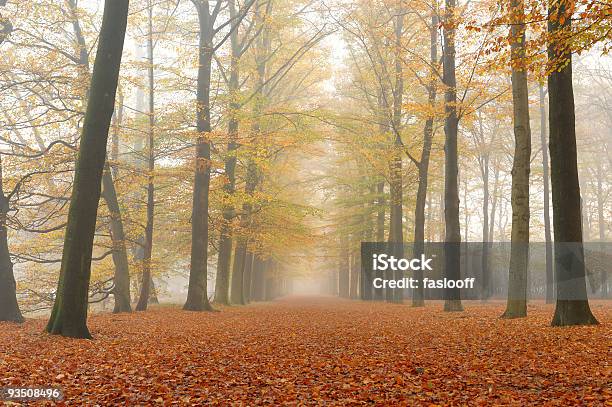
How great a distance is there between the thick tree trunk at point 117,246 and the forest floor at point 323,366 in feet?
21.0

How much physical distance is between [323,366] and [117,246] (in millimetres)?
12134

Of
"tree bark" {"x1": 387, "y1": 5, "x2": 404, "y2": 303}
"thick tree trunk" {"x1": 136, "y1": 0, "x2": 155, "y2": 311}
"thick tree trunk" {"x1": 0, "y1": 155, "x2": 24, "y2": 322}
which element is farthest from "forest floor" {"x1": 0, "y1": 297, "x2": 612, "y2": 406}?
"tree bark" {"x1": 387, "y1": 5, "x2": 404, "y2": 303}

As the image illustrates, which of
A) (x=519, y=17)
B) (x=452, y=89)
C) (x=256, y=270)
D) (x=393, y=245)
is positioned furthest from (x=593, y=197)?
(x=519, y=17)

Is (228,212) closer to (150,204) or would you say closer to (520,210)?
(150,204)

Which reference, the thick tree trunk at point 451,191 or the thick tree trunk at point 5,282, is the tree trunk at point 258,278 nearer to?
the thick tree trunk at point 451,191

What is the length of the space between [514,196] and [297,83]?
1920cm

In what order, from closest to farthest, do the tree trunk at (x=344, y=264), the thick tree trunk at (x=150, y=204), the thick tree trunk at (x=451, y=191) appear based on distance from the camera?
the thick tree trunk at (x=451, y=191), the thick tree trunk at (x=150, y=204), the tree trunk at (x=344, y=264)

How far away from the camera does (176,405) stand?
209 inches

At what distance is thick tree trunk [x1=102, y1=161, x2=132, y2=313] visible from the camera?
A: 57.1 ft

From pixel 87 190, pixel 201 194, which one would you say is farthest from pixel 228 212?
pixel 87 190

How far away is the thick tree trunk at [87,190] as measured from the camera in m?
9.74

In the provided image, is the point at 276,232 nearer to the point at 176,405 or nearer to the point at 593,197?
the point at 176,405

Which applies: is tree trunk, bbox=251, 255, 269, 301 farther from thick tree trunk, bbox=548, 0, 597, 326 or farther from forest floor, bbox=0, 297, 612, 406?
thick tree trunk, bbox=548, 0, 597, 326

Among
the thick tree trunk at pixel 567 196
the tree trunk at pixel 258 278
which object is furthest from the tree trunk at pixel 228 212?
the thick tree trunk at pixel 567 196
